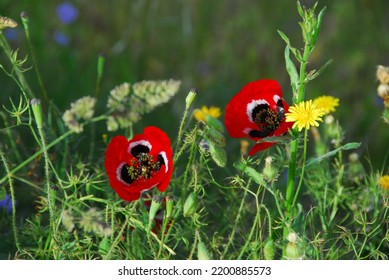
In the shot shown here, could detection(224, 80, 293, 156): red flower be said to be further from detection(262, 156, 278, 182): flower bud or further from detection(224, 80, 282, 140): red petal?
detection(262, 156, 278, 182): flower bud

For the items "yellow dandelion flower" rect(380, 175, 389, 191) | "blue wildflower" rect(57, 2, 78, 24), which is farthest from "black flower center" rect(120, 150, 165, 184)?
"blue wildflower" rect(57, 2, 78, 24)

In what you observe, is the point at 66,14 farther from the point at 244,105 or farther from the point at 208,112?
the point at 244,105

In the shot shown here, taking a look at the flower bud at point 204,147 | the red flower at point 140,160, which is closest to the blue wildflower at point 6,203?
the red flower at point 140,160

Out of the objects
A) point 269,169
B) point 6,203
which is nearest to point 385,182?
point 269,169

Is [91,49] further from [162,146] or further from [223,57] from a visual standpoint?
[162,146]

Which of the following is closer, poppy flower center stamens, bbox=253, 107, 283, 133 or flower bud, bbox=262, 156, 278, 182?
flower bud, bbox=262, 156, 278, 182

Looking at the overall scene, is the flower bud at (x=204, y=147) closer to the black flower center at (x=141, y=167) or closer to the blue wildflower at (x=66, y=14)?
the black flower center at (x=141, y=167)
